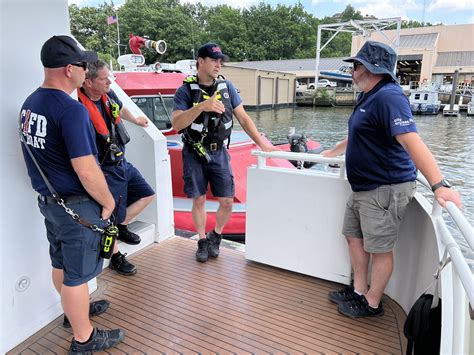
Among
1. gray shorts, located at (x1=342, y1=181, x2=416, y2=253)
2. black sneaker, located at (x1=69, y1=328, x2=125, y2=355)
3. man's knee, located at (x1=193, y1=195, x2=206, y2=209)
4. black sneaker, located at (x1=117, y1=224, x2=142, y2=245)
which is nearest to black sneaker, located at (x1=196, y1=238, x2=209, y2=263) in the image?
man's knee, located at (x1=193, y1=195, x2=206, y2=209)

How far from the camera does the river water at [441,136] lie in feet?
31.9

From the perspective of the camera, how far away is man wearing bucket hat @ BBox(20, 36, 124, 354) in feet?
5.00

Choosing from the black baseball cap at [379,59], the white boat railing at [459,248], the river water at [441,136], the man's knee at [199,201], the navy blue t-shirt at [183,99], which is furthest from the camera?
the river water at [441,136]

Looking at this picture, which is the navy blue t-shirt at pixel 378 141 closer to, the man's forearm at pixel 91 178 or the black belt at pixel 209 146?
the black belt at pixel 209 146

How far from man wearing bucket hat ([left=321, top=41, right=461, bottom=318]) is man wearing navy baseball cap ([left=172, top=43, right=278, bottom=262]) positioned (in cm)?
86

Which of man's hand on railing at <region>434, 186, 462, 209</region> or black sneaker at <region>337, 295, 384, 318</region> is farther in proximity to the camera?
black sneaker at <region>337, 295, 384, 318</region>

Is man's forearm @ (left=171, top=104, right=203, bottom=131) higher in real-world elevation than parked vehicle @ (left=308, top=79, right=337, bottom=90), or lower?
higher

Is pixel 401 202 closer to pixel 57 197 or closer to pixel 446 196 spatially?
pixel 446 196

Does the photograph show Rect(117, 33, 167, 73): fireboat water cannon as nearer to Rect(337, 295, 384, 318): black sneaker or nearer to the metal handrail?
the metal handrail

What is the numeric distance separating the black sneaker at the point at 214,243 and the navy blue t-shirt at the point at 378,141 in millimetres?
1373

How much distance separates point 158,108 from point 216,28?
167 ft

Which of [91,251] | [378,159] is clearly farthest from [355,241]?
[91,251]

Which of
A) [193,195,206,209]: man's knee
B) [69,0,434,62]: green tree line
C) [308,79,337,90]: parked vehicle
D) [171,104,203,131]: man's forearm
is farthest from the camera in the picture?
[308,79,337,90]: parked vehicle

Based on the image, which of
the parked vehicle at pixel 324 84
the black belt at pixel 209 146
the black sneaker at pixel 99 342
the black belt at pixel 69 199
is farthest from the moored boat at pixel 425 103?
the black belt at pixel 69 199
